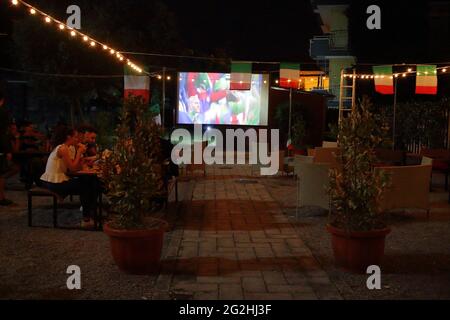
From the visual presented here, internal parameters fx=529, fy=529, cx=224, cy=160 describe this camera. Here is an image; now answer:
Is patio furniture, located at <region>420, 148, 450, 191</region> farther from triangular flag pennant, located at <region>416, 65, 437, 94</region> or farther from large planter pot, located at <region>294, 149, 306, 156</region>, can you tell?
large planter pot, located at <region>294, 149, 306, 156</region>

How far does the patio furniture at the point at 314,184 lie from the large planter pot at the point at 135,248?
3.19 meters

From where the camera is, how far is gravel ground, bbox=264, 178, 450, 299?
15.4 ft

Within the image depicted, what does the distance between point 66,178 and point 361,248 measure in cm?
425

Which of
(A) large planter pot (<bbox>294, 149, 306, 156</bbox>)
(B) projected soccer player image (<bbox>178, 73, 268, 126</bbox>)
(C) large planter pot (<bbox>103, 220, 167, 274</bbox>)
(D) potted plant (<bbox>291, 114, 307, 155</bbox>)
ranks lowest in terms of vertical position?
(C) large planter pot (<bbox>103, 220, 167, 274</bbox>)

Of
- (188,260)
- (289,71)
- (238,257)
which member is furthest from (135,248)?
(289,71)

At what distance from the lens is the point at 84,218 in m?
7.25

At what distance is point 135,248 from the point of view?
16.4ft

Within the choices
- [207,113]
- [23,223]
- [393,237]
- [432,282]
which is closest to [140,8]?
[207,113]

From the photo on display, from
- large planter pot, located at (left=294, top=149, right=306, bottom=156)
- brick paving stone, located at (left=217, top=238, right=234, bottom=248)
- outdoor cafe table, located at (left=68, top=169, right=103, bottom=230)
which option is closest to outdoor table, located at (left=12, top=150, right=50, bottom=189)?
outdoor cafe table, located at (left=68, top=169, right=103, bottom=230)

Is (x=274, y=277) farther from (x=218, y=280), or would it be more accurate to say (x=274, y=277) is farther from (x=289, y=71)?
(x=289, y=71)

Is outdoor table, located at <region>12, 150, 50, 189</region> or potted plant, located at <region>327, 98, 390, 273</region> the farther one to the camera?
outdoor table, located at <region>12, 150, 50, 189</region>

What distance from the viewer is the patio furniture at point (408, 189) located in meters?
7.45

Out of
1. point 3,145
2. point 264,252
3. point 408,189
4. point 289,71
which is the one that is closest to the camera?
point 264,252

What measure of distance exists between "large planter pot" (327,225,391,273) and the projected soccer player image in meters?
15.7
